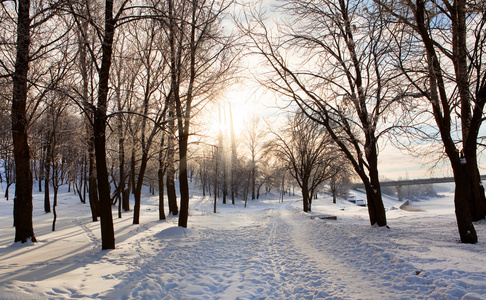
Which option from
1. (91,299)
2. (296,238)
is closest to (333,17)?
(296,238)

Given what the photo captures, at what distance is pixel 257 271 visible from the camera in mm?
5680

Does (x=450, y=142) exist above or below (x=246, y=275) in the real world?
above

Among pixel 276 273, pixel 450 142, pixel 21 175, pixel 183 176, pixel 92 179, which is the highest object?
pixel 450 142

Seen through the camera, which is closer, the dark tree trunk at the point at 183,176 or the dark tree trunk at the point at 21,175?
the dark tree trunk at the point at 21,175

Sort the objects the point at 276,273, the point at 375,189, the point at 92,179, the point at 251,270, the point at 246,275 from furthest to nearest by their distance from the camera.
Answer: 1. the point at 92,179
2. the point at 375,189
3. the point at 251,270
4. the point at 276,273
5. the point at 246,275

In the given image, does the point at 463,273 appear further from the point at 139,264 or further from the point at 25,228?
the point at 25,228

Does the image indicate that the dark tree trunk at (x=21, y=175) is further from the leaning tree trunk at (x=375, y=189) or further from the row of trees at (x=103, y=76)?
the leaning tree trunk at (x=375, y=189)

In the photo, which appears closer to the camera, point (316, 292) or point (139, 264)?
point (316, 292)

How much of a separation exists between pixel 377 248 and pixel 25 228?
36.1 feet

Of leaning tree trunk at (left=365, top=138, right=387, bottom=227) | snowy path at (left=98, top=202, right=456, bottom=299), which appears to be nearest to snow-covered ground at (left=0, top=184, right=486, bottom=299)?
snowy path at (left=98, top=202, right=456, bottom=299)

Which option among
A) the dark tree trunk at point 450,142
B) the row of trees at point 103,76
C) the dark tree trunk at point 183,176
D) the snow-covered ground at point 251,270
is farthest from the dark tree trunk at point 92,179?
the dark tree trunk at point 450,142

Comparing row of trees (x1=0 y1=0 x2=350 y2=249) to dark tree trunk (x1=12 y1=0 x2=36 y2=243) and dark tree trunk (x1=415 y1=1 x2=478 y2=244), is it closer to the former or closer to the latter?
dark tree trunk (x1=12 y1=0 x2=36 y2=243)

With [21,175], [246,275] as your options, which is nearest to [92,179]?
[21,175]

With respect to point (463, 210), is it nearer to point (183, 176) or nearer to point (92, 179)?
point (183, 176)
